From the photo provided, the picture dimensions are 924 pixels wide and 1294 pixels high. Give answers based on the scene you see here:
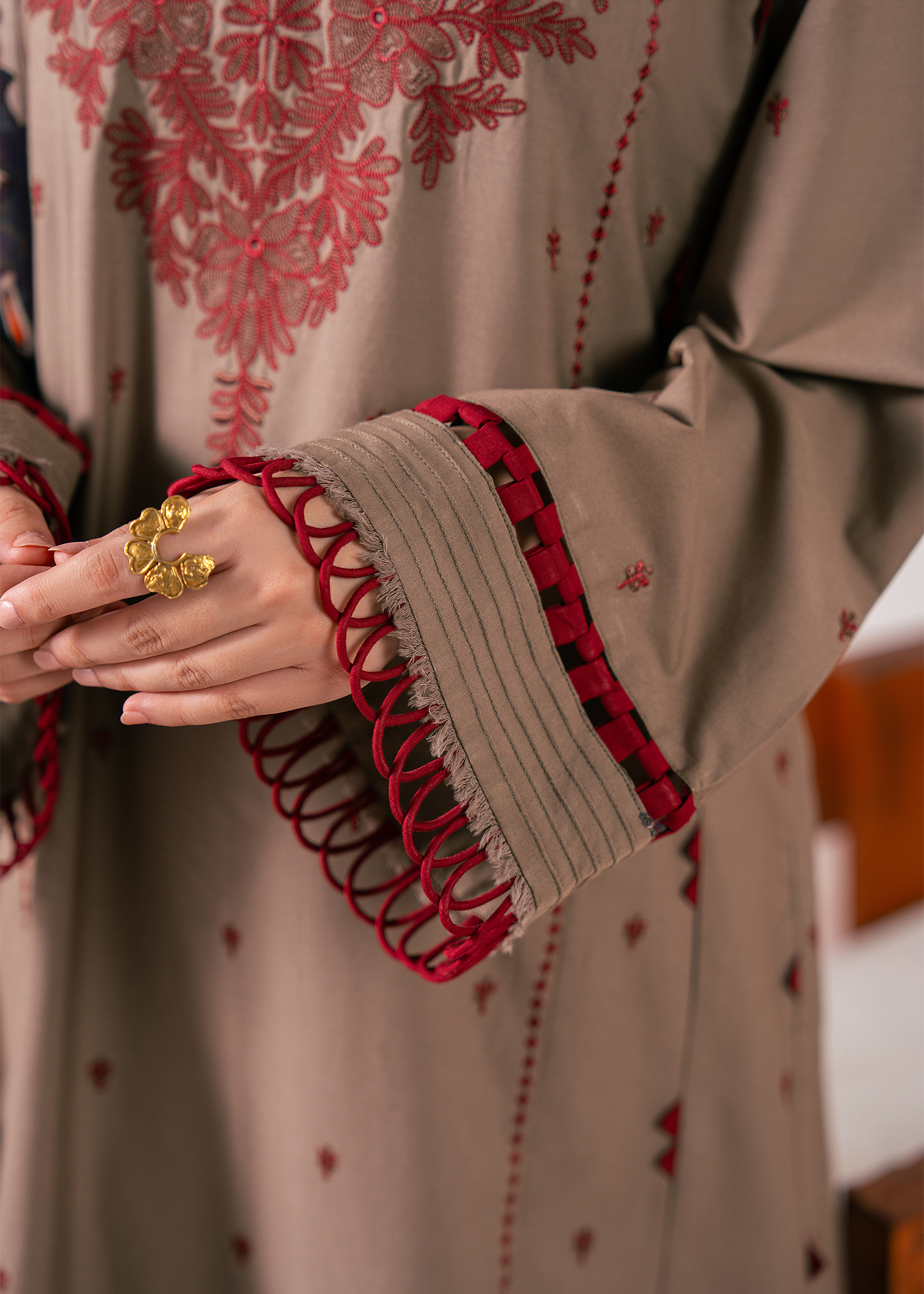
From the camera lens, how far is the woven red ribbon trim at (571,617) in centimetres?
44

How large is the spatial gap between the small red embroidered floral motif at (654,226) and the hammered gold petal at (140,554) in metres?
0.36

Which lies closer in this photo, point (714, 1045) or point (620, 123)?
point (620, 123)

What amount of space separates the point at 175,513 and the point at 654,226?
1.17ft

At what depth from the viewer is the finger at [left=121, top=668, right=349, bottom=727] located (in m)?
0.42

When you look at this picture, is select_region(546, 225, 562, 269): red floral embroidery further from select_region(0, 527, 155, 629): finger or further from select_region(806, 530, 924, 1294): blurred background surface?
select_region(806, 530, 924, 1294): blurred background surface

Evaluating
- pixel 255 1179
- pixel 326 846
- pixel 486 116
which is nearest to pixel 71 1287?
pixel 255 1179

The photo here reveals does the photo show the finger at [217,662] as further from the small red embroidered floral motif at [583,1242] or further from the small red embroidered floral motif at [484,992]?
the small red embroidered floral motif at [583,1242]

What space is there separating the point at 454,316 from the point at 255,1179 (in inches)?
23.4

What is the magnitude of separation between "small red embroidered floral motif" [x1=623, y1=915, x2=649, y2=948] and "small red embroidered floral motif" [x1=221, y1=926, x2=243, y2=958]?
0.26 meters

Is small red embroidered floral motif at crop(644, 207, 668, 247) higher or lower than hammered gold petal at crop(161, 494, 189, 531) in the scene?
higher

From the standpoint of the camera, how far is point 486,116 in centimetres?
48

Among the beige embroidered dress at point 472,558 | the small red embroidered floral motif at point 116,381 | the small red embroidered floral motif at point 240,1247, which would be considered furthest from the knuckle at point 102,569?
the small red embroidered floral motif at point 240,1247

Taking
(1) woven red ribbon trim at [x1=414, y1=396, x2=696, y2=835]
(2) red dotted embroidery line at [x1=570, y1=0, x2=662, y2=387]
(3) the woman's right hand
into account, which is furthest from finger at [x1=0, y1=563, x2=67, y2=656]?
(2) red dotted embroidery line at [x1=570, y1=0, x2=662, y2=387]

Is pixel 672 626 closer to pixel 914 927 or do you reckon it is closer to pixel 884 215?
pixel 884 215
